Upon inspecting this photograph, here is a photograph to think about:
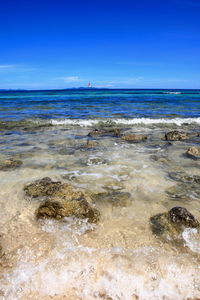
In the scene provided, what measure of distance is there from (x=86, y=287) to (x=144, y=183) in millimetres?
2666

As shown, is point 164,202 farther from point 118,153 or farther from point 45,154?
point 45,154

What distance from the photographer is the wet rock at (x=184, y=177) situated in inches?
189

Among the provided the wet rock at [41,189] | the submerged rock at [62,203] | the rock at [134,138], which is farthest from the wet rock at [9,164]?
the rock at [134,138]

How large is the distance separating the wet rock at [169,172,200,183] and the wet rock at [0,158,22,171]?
3741 mm

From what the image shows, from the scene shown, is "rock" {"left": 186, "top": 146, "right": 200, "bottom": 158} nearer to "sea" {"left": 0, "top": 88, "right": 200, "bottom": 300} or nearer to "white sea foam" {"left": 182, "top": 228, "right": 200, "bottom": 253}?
"sea" {"left": 0, "top": 88, "right": 200, "bottom": 300}

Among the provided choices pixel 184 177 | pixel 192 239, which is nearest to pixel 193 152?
pixel 184 177

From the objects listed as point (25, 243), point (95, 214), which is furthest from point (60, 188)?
point (25, 243)

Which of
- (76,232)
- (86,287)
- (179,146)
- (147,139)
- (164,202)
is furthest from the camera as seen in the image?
(147,139)

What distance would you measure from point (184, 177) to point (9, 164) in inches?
167

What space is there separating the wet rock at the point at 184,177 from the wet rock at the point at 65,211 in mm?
2262

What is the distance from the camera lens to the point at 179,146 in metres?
7.56

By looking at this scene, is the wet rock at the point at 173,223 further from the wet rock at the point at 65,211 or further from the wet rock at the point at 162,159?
the wet rock at the point at 162,159

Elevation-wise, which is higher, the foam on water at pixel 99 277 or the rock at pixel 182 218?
the rock at pixel 182 218

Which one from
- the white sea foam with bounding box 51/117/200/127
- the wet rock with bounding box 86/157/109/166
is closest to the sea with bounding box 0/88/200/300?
the wet rock with bounding box 86/157/109/166
